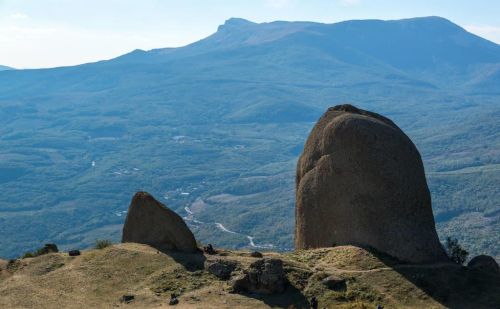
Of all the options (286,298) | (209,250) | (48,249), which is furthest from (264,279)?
(48,249)

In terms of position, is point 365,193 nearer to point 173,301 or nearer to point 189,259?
point 189,259

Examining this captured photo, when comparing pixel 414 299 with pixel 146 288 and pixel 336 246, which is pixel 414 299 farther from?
pixel 146 288

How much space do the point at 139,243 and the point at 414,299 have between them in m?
14.9

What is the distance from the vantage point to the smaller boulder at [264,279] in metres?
31.1

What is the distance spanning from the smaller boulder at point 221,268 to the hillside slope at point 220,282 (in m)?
0.28

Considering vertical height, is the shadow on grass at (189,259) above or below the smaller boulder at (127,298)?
above

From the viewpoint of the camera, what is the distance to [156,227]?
37.3 m

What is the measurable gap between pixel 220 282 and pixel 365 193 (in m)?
8.55

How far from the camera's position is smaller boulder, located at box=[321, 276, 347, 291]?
31.3 meters

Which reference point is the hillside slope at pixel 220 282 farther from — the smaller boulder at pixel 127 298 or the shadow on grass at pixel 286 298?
the smaller boulder at pixel 127 298

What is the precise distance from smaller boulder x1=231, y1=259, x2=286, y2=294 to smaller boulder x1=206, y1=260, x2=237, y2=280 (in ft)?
4.31

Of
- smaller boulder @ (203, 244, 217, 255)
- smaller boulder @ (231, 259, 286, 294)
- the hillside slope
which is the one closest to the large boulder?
smaller boulder @ (203, 244, 217, 255)

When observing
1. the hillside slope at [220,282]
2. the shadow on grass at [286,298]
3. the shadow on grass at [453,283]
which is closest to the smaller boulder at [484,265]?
the shadow on grass at [453,283]

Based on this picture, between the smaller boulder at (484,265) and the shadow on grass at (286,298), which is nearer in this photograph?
the shadow on grass at (286,298)
